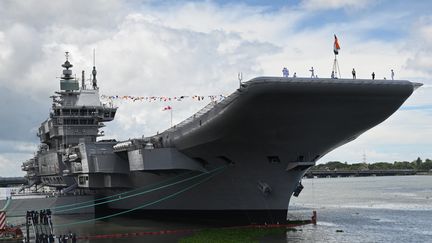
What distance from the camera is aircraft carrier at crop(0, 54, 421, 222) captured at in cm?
2052

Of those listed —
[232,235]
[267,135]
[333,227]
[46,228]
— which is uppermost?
[267,135]

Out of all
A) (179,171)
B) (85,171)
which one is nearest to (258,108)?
(179,171)

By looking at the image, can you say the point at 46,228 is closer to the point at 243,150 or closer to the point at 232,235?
the point at 232,235

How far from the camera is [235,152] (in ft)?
79.4

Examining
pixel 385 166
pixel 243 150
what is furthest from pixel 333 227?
pixel 385 166

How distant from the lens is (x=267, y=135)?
2286 centimetres

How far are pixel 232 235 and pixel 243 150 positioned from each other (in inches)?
142

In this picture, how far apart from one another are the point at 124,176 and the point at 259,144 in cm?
1095

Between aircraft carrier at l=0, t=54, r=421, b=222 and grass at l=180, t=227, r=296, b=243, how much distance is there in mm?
1158

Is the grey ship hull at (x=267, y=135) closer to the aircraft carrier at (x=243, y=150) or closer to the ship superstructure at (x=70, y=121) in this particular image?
the aircraft carrier at (x=243, y=150)

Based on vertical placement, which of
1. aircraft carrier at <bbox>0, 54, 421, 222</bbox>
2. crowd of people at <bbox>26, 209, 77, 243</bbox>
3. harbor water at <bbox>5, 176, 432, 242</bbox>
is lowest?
harbor water at <bbox>5, 176, 432, 242</bbox>

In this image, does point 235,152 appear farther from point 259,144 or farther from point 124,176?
point 124,176

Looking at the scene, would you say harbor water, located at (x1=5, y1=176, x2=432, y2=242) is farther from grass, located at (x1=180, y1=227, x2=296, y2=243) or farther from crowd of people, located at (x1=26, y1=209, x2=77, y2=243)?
crowd of people, located at (x1=26, y1=209, x2=77, y2=243)

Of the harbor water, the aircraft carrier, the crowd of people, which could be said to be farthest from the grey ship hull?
the crowd of people
